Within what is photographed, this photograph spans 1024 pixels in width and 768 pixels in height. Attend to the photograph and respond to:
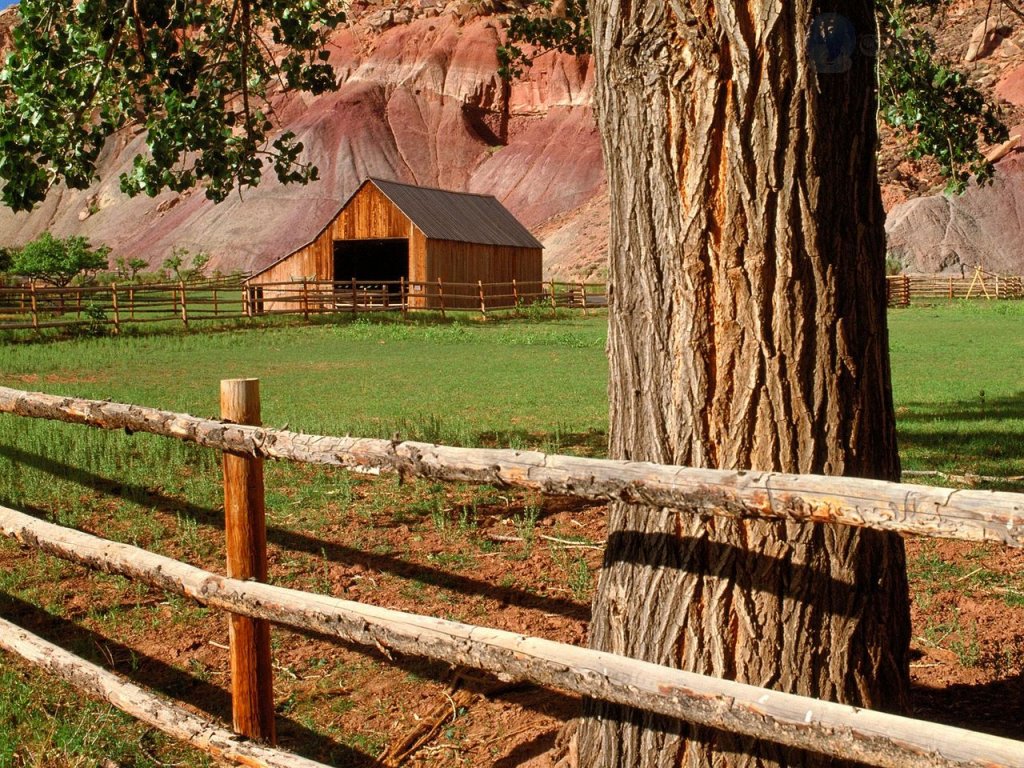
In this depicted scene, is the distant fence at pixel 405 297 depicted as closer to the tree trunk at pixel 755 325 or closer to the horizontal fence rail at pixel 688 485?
the horizontal fence rail at pixel 688 485

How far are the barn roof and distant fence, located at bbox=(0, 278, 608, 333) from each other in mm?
2167

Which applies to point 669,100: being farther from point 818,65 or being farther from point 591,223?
point 591,223

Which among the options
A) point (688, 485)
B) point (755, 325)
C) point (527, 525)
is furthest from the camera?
point (527, 525)

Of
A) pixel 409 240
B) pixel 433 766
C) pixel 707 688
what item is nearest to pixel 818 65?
pixel 707 688

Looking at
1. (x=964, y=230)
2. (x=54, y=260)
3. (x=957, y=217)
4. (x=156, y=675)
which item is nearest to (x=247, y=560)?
(x=156, y=675)

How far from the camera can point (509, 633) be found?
3492mm

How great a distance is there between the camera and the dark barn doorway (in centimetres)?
4834

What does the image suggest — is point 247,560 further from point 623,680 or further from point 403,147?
point 403,147

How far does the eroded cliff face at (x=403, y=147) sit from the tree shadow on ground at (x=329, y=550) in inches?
3301

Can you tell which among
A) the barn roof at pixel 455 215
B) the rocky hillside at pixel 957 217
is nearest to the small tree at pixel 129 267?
the barn roof at pixel 455 215

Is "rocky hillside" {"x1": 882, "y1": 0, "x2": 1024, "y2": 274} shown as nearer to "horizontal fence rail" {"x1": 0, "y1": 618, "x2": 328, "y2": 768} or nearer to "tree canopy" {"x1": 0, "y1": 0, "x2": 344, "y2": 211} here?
"tree canopy" {"x1": 0, "y1": 0, "x2": 344, "y2": 211}

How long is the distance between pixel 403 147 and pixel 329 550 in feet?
329

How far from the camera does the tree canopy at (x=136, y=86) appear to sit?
6.45 metres

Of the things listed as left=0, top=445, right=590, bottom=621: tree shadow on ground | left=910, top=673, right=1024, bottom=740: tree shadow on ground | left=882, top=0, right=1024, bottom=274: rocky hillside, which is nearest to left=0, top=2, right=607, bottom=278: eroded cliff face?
left=882, top=0, right=1024, bottom=274: rocky hillside
